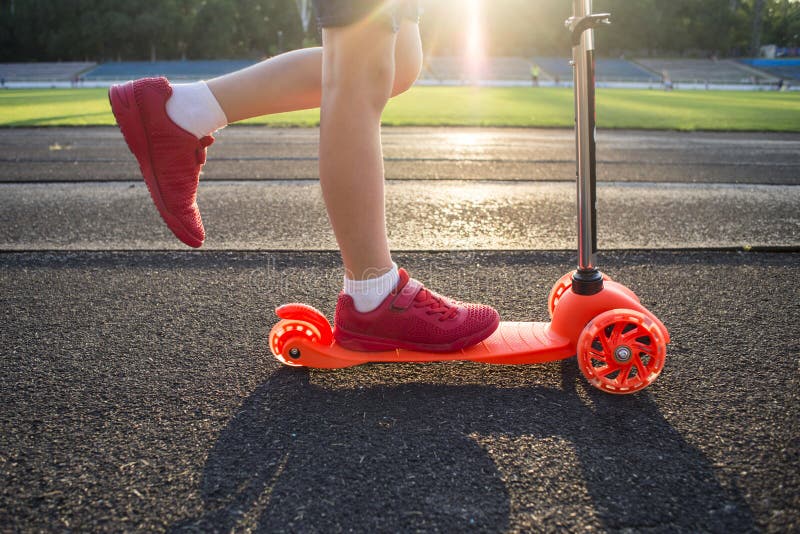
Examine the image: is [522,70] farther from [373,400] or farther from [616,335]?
[373,400]

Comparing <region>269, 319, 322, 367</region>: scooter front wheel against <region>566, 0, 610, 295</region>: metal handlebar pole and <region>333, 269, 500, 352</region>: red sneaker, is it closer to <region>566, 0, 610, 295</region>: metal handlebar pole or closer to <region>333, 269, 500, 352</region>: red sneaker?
<region>333, 269, 500, 352</region>: red sneaker

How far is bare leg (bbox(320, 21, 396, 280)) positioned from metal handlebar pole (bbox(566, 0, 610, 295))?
0.51 meters

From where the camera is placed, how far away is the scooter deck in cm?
176

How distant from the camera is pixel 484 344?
1.83 m

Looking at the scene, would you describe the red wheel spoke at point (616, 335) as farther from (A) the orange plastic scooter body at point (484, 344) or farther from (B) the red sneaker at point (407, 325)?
(B) the red sneaker at point (407, 325)

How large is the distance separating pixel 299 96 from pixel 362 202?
1.64 feet

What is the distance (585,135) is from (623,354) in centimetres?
58

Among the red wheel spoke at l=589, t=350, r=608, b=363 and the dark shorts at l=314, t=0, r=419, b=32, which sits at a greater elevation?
the dark shorts at l=314, t=0, r=419, b=32

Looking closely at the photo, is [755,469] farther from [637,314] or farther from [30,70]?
[30,70]

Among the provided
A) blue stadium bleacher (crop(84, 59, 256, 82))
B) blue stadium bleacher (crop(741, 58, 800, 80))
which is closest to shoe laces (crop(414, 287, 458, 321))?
blue stadium bleacher (crop(84, 59, 256, 82))

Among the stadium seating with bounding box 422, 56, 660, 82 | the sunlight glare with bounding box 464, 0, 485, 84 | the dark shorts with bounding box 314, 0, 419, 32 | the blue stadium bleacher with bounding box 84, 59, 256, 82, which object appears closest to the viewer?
the dark shorts with bounding box 314, 0, 419, 32

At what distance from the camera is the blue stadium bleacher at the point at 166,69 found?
47.6m

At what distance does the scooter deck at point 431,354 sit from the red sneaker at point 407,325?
20 millimetres

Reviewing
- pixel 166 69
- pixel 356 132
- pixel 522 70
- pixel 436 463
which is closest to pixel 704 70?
pixel 522 70
